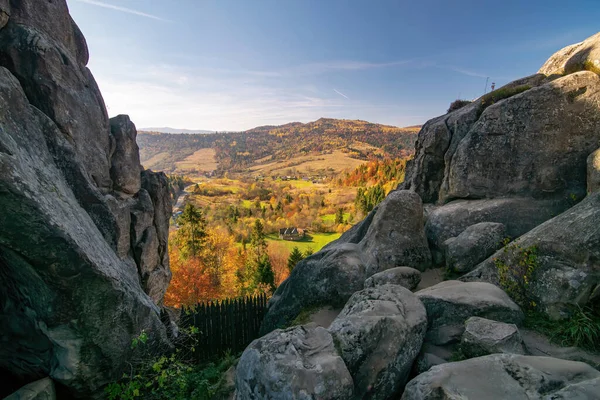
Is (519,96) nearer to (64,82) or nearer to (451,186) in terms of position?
(451,186)

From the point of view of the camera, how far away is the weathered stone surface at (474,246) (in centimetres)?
905

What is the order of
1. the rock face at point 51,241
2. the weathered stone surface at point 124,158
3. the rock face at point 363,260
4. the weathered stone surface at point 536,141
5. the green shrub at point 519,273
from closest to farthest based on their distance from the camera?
the rock face at point 51,241 < the green shrub at point 519,273 < the weathered stone surface at point 536,141 < the rock face at point 363,260 < the weathered stone surface at point 124,158

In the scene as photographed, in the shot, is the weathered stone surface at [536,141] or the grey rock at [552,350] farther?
the weathered stone surface at [536,141]

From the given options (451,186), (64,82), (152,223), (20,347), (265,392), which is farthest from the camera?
(152,223)

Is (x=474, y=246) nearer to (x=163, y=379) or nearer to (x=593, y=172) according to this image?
(x=593, y=172)

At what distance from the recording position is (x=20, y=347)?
6.27 metres

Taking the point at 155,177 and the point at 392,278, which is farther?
the point at 155,177

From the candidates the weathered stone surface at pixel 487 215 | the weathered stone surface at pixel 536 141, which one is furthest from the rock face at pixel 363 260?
the weathered stone surface at pixel 536 141

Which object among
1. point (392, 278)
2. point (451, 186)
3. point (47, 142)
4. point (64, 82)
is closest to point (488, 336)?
point (392, 278)

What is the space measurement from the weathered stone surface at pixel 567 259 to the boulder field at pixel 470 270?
0.02 meters

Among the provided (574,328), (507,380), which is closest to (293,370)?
(507,380)

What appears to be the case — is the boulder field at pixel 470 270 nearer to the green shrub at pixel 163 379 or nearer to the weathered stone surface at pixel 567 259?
the weathered stone surface at pixel 567 259

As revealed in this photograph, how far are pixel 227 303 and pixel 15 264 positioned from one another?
832 cm

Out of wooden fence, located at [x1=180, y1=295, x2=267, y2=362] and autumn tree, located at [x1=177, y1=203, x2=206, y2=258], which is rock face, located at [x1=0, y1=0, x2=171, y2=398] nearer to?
wooden fence, located at [x1=180, y1=295, x2=267, y2=362]
